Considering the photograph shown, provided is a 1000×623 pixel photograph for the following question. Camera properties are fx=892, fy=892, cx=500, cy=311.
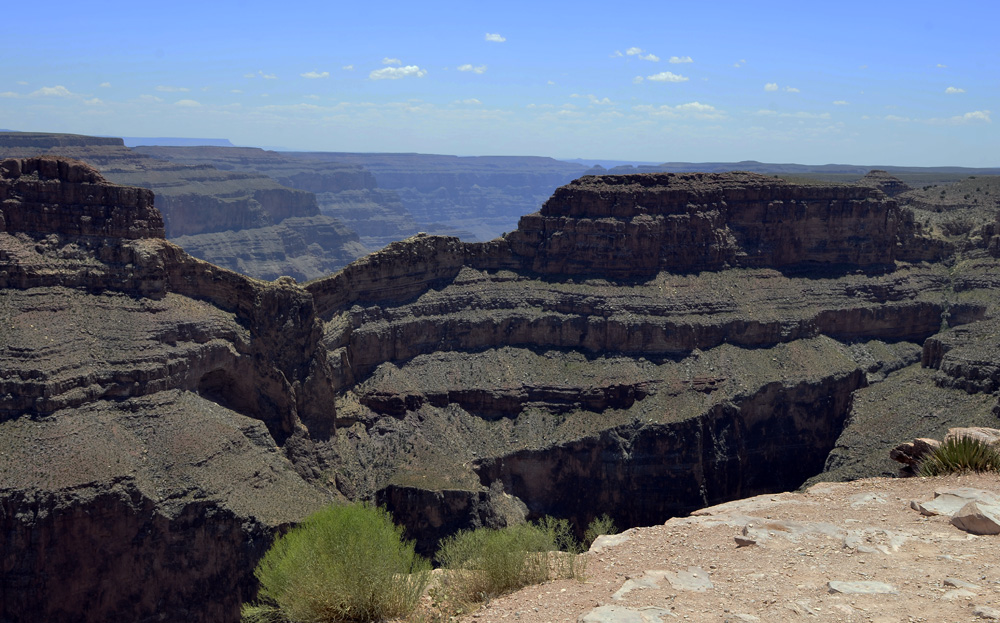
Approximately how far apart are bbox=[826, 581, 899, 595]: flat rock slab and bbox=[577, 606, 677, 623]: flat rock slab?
3.71 meters

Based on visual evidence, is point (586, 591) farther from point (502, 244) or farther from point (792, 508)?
point (502, 244)

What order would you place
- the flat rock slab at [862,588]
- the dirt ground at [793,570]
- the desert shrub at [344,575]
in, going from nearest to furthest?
the dirt ground at [793,570] → the flat rock slab at [862,588] → the desert shrub at [344,575]

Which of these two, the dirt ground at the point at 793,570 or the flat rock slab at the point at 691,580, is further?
the flat rock slab at the point at 691,580

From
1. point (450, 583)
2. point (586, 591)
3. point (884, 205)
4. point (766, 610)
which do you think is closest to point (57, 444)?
point (450, 583)

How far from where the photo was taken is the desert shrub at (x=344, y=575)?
22547 mm

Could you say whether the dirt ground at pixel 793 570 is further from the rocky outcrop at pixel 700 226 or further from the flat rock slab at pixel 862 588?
the rocky outcrop at pixel 700 226

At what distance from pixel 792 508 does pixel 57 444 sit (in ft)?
126

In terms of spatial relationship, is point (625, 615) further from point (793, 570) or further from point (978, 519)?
point (978, 519)

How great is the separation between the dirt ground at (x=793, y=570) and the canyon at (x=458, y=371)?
32.2 meters

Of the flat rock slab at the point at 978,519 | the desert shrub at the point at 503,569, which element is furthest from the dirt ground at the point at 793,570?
the desert shrub at the point at 503,569

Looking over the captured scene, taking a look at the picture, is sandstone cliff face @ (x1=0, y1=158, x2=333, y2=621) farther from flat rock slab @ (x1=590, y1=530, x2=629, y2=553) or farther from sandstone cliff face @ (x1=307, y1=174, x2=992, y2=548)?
flat rock slab @ (x1=590, y1=530, x2=629, y2=553)

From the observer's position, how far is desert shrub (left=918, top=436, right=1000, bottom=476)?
26859mm

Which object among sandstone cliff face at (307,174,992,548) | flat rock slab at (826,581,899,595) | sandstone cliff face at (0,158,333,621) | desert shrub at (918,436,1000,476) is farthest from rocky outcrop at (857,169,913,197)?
flat rock slab at (826,581,899,595)

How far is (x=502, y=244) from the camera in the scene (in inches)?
3302
